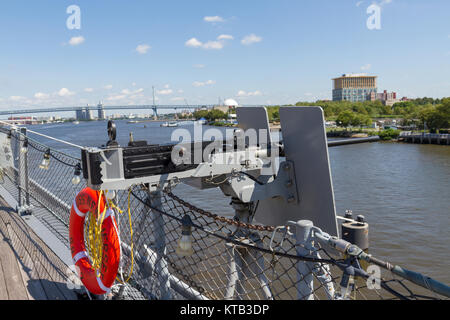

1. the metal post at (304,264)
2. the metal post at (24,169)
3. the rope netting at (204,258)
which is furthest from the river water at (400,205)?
the metal post at (304,264)

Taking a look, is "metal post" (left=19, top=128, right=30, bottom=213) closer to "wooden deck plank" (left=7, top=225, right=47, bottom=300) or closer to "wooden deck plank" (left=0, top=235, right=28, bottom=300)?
"wooden deck plank" (left=7, top=225, right=47, bottom=300)

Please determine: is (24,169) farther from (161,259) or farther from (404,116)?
(404,116)

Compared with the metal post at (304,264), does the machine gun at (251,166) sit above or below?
above

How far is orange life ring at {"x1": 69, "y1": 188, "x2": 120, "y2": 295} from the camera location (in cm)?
214

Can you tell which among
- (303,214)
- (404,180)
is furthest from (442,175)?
(303,214)

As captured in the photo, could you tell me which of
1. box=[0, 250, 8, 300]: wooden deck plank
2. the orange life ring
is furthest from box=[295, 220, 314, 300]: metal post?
box=[0, 250, 8, 300]: wooden deck plank

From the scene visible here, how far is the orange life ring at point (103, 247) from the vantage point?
2.14 meters

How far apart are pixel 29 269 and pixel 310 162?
2355 millimetres

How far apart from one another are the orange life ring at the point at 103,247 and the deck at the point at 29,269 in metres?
0.21

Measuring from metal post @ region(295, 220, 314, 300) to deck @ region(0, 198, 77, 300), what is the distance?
168 cm

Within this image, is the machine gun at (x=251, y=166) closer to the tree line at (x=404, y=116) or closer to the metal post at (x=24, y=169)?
the metal post at (x=24, y=169)

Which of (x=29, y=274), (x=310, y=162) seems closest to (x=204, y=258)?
(x=310, y=162)
